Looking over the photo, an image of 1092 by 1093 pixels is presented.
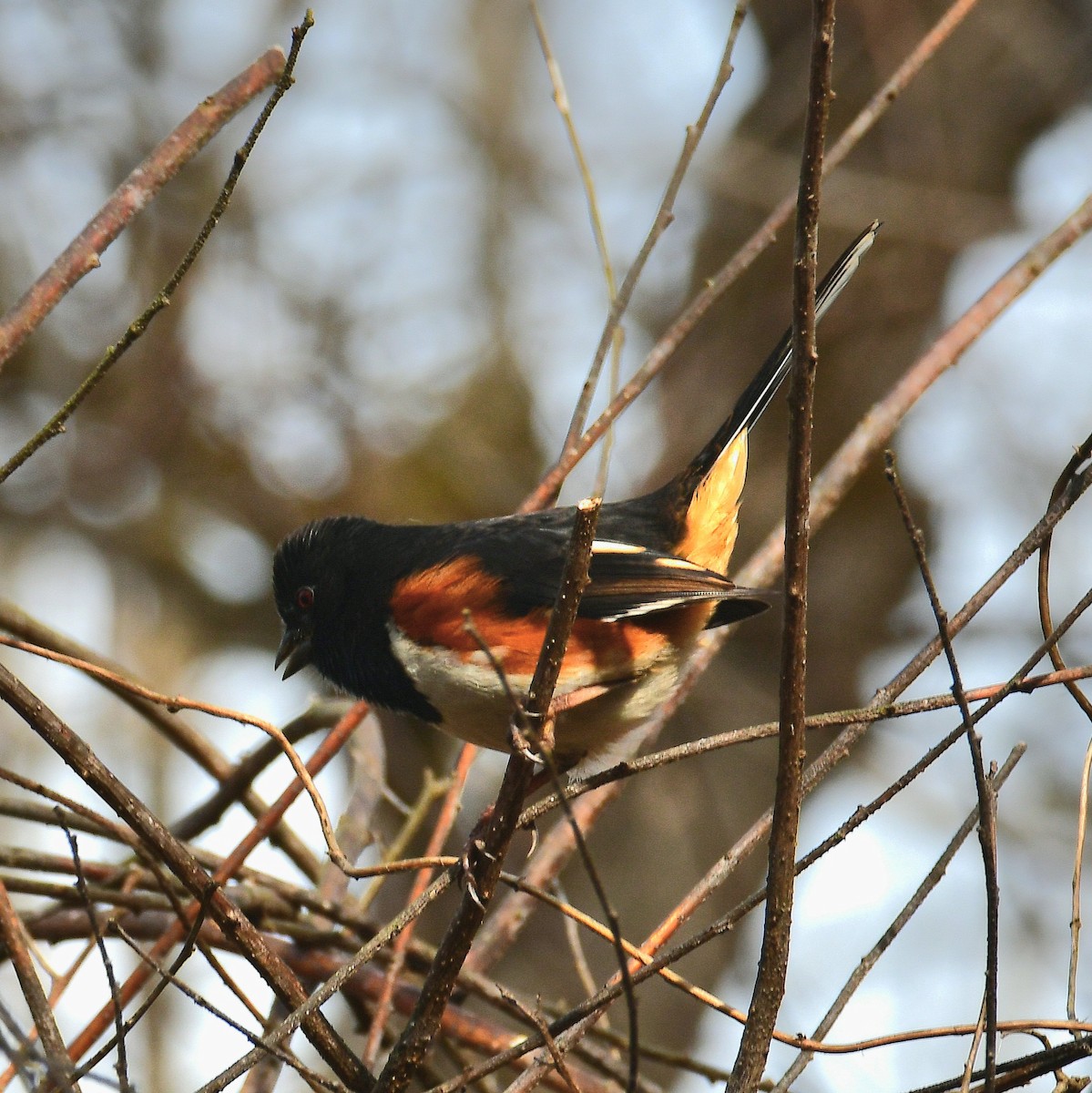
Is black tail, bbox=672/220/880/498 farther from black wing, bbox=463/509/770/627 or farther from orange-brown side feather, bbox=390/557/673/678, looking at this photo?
orange-brown side feather, bbox=390/557/673/678

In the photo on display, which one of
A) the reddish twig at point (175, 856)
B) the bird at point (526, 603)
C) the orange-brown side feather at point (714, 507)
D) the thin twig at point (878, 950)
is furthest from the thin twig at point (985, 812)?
the orange-brown side feather at point (714, 507)

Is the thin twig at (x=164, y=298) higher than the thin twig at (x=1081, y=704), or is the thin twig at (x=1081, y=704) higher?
the thin twig at (x=164, y=298)

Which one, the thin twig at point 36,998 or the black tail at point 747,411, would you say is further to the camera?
the black tail at point 747,411

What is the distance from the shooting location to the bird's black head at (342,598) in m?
2.73

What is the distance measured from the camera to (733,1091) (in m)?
1.33

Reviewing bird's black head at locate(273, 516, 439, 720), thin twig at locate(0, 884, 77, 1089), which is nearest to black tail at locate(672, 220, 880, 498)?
bird's black head at locate(273, 516, 439, 720)

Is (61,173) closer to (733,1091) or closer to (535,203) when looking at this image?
(535,203)

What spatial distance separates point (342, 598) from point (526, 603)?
54 cm

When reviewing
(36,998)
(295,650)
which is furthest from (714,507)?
(36,998)

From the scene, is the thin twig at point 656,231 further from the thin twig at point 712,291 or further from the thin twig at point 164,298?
the thin twig at point 164,298

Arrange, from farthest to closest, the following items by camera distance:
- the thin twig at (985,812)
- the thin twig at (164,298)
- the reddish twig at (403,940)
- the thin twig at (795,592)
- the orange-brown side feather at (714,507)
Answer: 1. the orange-brown side feather at (714,507)
2. the reddish twig at (403,940)
3. the thin twig at (164,298)
4. the thin twig at (985,812)
5. the thin twig at (795,592)

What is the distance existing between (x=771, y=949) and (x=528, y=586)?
51.3 inches

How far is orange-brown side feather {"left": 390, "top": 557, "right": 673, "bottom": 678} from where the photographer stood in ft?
8.22

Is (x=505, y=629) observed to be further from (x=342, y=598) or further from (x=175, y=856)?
(x=175, y=856)
